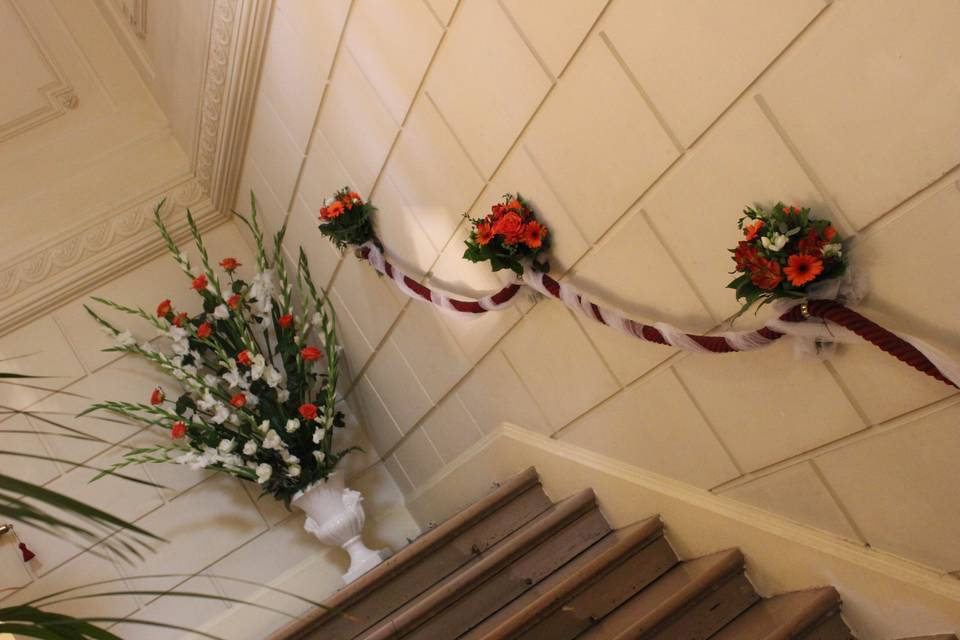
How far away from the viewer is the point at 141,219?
4.63m

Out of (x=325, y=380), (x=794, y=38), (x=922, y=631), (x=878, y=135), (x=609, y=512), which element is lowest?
(x=922, y=631)

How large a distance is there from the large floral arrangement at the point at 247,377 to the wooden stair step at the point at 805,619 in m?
2.04

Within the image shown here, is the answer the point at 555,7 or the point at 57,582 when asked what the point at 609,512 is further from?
the point at 57,582

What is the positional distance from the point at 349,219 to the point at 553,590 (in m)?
1.49

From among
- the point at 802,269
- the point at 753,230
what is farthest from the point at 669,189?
the point at 802,269

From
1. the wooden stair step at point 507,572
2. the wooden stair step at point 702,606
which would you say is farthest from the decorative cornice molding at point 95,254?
the wooden stair step at point 702,606

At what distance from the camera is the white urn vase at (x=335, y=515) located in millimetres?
4098

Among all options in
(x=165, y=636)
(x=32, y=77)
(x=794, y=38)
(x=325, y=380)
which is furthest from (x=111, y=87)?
(x=794, y=38)

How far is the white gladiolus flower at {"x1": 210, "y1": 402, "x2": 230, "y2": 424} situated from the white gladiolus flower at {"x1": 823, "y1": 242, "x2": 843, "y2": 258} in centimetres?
282

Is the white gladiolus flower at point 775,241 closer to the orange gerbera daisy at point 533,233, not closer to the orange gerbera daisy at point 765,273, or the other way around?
the orange gerbera daisy at point 765,273

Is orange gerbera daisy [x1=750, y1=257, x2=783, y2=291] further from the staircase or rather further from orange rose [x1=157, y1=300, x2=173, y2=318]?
orange rose [x1=157, y1=300, x2=173, y2=318]

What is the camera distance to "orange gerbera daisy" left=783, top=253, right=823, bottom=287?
184 centimetres

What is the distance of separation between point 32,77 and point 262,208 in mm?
1308

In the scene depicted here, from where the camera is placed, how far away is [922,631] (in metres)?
2.14
